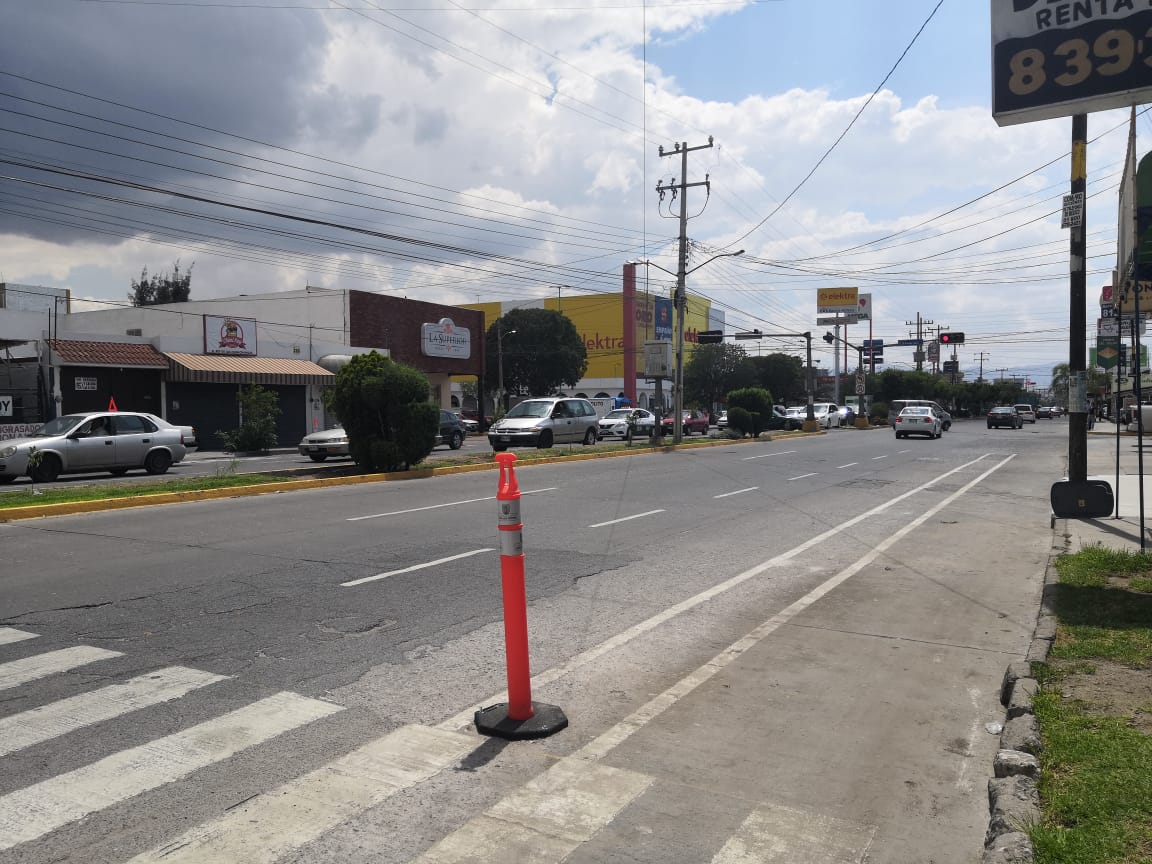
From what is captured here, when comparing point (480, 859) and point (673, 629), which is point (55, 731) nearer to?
point (480, 859)

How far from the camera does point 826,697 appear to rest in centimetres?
547

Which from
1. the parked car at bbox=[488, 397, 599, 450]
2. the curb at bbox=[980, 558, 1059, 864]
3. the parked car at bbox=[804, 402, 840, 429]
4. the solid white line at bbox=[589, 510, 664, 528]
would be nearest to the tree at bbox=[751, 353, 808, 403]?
the parked car at bbox=[804, 402, 840, 429]

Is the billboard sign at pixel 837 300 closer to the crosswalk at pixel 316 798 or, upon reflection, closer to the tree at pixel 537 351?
the tree at pixel 537 351

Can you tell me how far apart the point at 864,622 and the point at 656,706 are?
2.81 metres

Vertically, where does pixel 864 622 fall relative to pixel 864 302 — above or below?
below

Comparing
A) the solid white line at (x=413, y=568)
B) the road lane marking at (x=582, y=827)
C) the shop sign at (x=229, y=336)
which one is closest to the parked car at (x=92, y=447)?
the solid white line at (x=413, y=568)

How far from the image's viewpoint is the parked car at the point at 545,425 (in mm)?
27688

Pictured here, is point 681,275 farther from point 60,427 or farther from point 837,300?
point 837,300

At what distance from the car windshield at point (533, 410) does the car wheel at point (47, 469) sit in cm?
1351

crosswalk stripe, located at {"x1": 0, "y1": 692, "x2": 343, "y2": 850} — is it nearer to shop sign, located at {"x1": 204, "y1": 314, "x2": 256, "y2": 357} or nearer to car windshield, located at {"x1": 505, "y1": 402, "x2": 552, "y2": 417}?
car windshield, located at {"x1": 505, "y1": 402, "x2": 552, "y2": 417}

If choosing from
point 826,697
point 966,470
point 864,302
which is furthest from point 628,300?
point 826,697

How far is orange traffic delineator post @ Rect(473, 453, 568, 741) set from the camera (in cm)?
470

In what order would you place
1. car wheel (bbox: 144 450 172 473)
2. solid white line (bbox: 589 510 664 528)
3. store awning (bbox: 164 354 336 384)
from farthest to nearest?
store awning (bbox: 164 354 336 384) → car wheel (bbox: 144 450 172 473) → solid white line (bbox: 589 510 664 528)

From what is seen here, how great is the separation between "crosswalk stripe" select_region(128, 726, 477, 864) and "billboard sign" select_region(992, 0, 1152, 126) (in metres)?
8.19
